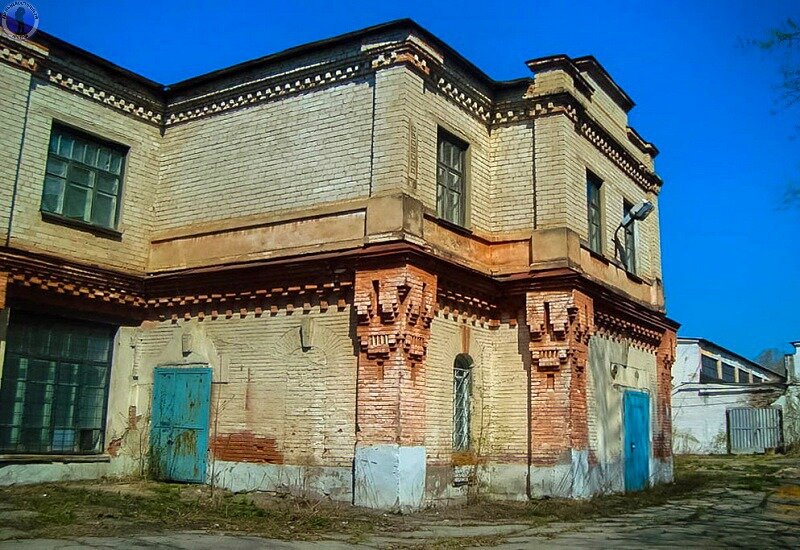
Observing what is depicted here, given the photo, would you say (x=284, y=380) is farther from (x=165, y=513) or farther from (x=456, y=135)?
(x=456, y=135)

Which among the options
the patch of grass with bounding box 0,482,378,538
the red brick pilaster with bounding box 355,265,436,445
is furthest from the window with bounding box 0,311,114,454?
the red brick pilaster with bounding box 355,265,436,445

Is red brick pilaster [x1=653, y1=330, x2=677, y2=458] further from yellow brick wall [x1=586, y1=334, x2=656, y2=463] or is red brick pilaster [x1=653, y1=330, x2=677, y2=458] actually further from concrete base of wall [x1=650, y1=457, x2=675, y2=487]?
yellow brick wall [x1=586, y1=334, x2=656, y2=463]

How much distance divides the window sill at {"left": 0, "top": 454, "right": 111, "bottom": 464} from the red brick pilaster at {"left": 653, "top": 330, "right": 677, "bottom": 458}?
1141cm

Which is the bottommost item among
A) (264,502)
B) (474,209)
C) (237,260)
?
(264,502)

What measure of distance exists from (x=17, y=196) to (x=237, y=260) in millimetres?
3650

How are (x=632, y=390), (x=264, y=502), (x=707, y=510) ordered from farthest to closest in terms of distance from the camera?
(x=632, y=390) < (x=707, y=510) < (x=264, y=502)

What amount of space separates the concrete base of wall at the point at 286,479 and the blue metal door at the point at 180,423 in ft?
1.51

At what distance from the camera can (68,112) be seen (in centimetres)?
1401

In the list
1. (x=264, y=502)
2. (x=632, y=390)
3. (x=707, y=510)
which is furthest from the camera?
(x=632, y=390)

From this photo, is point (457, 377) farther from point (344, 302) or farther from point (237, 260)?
point (237, 260)

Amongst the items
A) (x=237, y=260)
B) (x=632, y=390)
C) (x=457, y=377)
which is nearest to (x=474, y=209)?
(x=457, y=377)

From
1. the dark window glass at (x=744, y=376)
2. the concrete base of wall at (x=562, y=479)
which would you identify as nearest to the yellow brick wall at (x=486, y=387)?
the concrete base of wall at (x=562, y=479)

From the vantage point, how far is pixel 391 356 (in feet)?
38.7

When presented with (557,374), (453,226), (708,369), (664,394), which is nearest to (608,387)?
(557,374)
